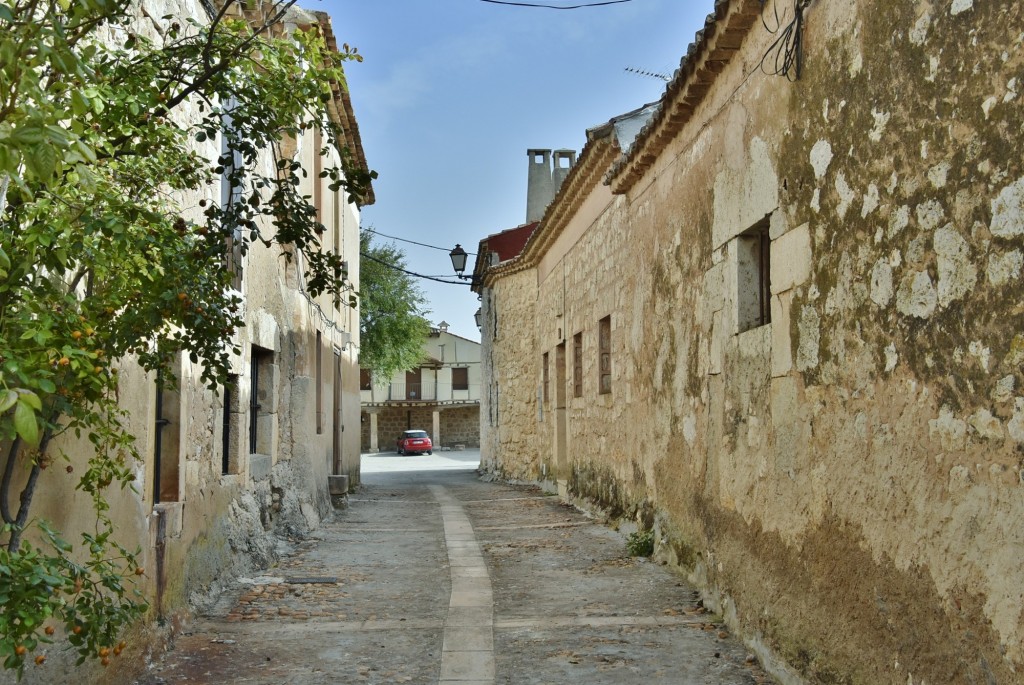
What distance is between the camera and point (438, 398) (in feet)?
166

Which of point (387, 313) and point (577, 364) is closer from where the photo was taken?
point (577, 364)

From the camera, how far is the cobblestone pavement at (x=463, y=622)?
15.3 ft

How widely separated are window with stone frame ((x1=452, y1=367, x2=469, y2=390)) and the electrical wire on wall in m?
46.9

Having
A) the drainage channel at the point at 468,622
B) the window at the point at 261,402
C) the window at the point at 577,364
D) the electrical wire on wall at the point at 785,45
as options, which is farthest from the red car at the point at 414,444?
the electrical wire on wall at the point at 785,45

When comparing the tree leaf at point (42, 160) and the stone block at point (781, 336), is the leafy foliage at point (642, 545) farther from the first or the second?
the tree leaf at point (42, 160)

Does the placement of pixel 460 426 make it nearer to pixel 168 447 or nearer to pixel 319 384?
pixel 319 384

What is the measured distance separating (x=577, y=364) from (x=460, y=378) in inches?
1544

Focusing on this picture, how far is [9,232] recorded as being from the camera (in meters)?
2.82

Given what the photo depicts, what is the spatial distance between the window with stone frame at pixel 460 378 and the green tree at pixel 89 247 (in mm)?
47113

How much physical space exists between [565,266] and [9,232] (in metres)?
11.2

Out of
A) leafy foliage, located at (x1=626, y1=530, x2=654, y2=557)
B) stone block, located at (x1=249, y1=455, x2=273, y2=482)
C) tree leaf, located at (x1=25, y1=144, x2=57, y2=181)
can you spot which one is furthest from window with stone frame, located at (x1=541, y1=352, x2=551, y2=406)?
tree leaf, located at (x1=25, y1=144, x2=57, y2=181)

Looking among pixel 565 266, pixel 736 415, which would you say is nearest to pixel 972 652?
pixel 736 415

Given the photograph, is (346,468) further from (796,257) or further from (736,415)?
(796,257)

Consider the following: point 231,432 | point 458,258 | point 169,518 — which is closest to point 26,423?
point 169,518
